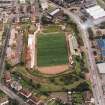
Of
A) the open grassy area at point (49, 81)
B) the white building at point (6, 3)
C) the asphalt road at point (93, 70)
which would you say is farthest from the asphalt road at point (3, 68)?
the asphalt road at point (93, 70)

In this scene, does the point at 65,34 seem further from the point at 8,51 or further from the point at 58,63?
the point at 8,51

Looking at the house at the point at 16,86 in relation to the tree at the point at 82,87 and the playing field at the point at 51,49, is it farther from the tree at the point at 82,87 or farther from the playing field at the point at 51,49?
the tree at the point at 82,87

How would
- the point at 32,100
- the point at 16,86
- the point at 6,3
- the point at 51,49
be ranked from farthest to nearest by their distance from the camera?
1. the point at 6,3
2. the point at 51,49
3. the point at 16,86
4. the point at 32,100

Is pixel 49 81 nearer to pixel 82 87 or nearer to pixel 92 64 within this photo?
pixel 82 87

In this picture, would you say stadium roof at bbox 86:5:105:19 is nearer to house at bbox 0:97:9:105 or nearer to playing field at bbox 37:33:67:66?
playing field at bbox 37:33:67:66

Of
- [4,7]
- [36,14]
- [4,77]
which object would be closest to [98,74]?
[4,77]

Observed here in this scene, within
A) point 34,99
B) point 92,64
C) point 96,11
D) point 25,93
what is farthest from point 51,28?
point 34,99

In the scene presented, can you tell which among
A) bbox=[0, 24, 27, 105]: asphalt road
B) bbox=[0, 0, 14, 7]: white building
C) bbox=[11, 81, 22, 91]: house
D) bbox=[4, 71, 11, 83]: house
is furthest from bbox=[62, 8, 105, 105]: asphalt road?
bbox=[4, 71, 11, 83]: house
